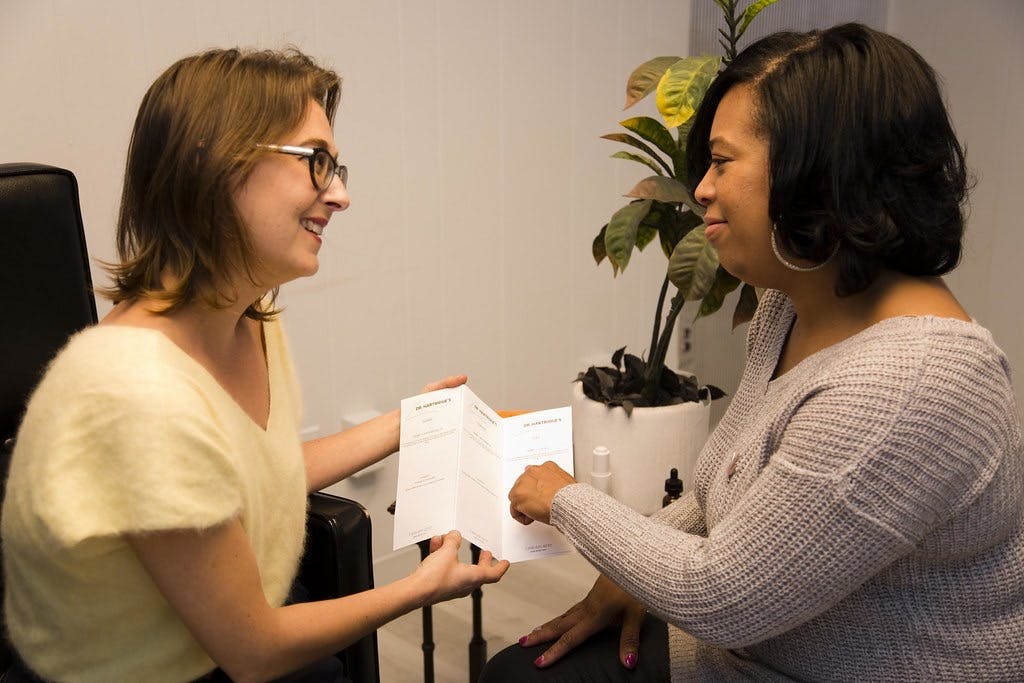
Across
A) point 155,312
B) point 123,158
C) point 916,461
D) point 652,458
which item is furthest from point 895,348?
point 123,158

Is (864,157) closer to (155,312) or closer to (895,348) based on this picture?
(895,348)

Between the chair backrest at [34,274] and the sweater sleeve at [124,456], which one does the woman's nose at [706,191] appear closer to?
the sweater sleeve at [124,456]

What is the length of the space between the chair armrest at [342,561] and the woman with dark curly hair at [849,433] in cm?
36

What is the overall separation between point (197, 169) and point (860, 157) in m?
0.74

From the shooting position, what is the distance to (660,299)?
196 centimetres

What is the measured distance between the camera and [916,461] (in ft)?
3.10

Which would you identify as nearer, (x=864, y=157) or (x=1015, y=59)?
(x=864, y=157)

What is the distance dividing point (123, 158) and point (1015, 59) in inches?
102

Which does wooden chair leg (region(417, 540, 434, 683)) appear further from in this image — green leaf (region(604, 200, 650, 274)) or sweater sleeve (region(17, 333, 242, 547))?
sweater sleeve (region(17, 333, 242, 547))

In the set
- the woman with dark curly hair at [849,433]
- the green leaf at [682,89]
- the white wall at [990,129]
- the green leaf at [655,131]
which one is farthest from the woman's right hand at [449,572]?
the white wall at [990,129]

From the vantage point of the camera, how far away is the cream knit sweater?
948 mm

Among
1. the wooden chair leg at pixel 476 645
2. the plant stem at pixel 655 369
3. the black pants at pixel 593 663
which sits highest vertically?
the plant stem at pixel 655 369

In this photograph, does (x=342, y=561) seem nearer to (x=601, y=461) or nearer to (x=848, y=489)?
(x=601, y=461)

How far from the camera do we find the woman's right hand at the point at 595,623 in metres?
1.38
